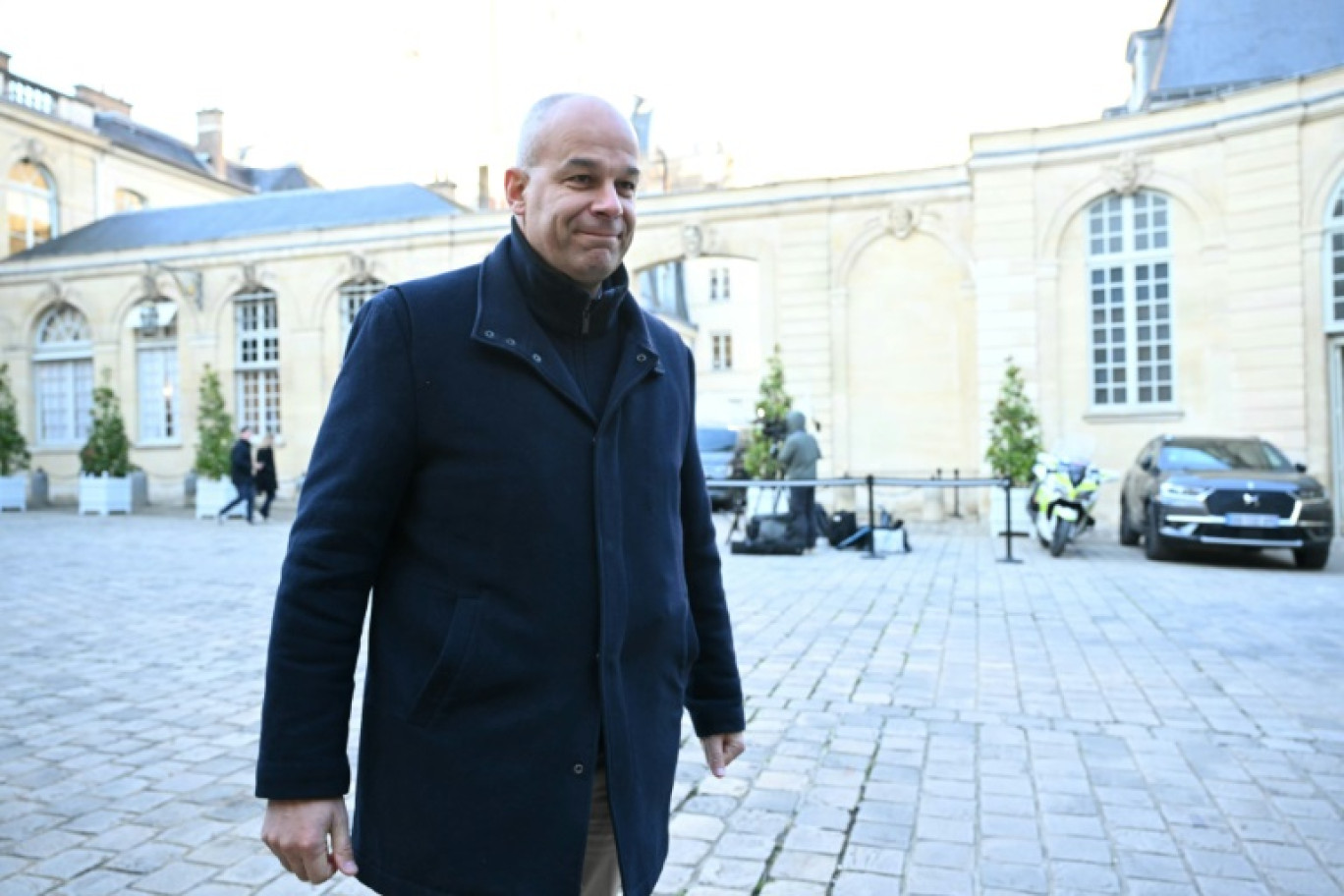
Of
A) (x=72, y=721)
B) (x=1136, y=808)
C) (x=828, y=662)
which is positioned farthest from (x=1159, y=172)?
(x=72, y=721)

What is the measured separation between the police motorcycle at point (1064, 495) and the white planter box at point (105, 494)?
Result: 18.6 meters

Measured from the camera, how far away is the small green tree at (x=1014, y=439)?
1530cm

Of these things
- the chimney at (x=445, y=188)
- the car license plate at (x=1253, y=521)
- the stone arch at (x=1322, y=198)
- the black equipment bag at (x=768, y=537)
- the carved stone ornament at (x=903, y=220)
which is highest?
the chimney at (x=445, y=188)

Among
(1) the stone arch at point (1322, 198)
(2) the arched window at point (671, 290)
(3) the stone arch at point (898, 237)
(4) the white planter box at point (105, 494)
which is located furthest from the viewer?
(2) the arched window at point (671, 290)

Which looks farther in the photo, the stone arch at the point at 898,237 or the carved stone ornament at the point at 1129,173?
the stone arch at the point at 898,237

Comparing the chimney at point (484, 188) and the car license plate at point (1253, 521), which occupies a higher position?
the chimney at point (484, 188)

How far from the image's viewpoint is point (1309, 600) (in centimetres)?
857

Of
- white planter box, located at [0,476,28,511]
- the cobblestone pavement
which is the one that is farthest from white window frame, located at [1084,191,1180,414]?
white planter box, located at [0,476,28,511]

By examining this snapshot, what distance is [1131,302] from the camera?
17453 millimetres

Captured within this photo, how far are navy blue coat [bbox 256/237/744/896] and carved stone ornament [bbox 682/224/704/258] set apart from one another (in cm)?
2008

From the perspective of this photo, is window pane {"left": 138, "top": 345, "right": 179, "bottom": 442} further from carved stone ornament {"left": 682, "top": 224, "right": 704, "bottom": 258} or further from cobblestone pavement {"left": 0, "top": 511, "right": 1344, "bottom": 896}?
cobblestone pavement {"left": 0, "top": 511, "right": 1344, "bottom": 896}

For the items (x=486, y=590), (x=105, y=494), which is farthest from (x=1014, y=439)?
(x=105, y=494)

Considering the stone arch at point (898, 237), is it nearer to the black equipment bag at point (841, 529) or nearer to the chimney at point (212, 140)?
the black equipment bag at point (841, 529)

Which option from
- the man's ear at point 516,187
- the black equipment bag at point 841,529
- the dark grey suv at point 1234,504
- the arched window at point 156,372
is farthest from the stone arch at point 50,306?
the man's ear at point 516,187
